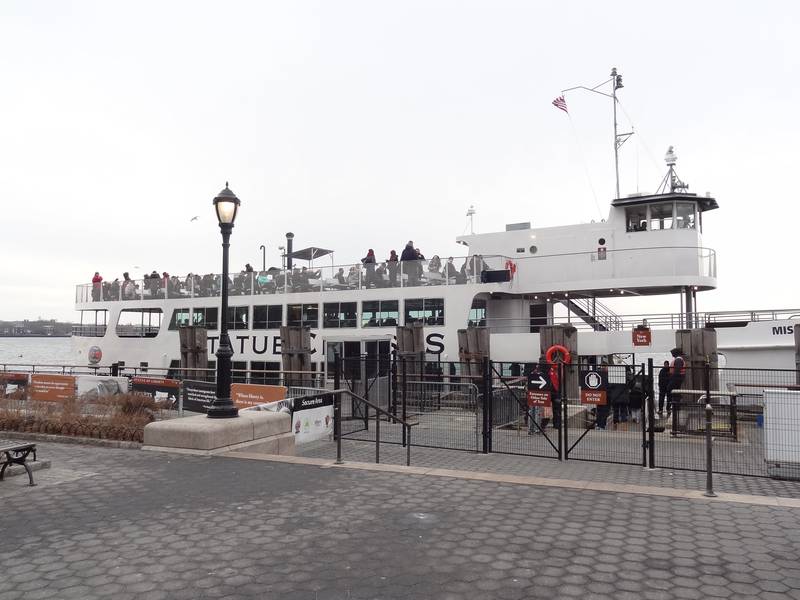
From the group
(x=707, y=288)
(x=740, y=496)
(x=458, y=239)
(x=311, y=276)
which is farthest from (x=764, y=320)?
(x=311, y=276)

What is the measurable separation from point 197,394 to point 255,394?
186cm

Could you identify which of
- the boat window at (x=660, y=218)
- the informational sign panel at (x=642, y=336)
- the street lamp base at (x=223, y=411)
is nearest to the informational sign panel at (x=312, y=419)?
the street lamp base at (x=223, y=411)

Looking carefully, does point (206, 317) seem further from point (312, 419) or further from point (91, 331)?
point (312, 419)

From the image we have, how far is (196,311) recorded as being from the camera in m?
29.5

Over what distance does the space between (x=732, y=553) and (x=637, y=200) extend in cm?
1895

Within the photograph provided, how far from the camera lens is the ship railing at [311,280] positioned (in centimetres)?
2356

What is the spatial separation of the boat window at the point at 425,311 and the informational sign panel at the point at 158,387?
31.6 feet

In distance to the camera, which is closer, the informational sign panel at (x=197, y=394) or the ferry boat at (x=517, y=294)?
the informational sign panel at (x=197, y=394)

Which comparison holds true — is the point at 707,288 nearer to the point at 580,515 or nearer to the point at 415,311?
the point at 415,311

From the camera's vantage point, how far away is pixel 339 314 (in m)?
25.8

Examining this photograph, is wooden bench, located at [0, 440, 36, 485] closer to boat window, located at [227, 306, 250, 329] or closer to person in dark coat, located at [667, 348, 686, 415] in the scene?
person in dark coat, located at [667, 348, 686, 415]

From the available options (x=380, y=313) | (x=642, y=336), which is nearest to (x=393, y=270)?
(x=380, y=313)

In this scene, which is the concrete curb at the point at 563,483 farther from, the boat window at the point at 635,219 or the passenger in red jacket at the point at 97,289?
the passenger in red jacket at the point at 97,289

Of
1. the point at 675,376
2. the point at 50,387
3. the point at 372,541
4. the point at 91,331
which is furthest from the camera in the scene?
the point at 91,331
